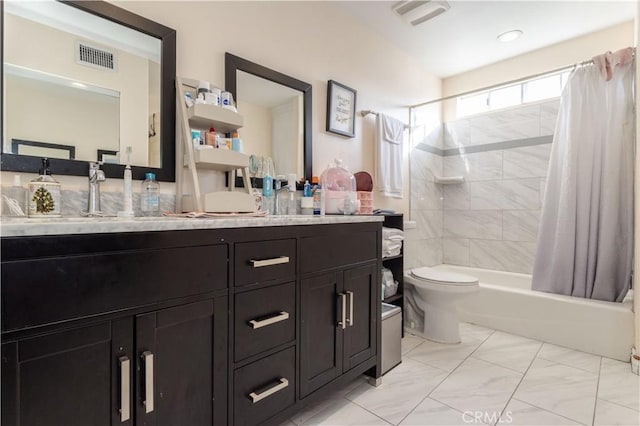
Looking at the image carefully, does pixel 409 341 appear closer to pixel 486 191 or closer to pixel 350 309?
pixel 350 309

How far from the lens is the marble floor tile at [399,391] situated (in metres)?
1.49

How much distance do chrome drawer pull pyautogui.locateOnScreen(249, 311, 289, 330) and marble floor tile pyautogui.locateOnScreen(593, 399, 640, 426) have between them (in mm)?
1477

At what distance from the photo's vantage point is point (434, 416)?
1439 mm

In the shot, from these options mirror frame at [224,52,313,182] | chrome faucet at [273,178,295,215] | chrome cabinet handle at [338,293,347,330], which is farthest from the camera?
chrome faucet at [273,178,295,215]

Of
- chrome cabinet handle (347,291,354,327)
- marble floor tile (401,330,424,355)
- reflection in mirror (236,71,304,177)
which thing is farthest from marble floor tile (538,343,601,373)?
reflection in mirror (236,71,304,177)

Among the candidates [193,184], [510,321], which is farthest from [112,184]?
[510,321]

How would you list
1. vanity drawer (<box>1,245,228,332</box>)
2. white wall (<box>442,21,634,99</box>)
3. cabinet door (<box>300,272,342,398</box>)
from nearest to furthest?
vanity drawer (<box>1,245,228,332</box>) → cabinet door (<box>300,272,342,398</box>) → white wall (<box>442,21,634,99</box>)

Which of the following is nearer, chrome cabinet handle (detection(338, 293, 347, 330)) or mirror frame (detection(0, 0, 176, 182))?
mirror frame (detection(0, 0, 176, 182))

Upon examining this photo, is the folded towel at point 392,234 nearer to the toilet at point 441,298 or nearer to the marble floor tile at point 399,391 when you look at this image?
the toilet at point 441,298

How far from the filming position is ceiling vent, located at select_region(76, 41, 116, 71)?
4.02 feet

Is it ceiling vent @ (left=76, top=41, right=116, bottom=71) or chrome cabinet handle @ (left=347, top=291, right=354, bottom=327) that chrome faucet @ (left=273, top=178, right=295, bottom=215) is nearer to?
chrome cabinet handle @ (left=347, top=291, right=354, bottom=327)

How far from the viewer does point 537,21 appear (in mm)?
2414

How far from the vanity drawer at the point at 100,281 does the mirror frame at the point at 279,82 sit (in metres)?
1.04

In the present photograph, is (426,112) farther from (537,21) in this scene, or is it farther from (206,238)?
(206,238)
